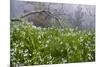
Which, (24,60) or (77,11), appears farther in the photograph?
(77,11)

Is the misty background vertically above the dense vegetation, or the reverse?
the misty background

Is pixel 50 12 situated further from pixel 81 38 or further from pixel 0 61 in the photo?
pixel 0 61

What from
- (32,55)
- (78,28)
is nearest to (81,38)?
(78,28)

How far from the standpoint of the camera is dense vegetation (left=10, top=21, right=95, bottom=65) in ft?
6.85

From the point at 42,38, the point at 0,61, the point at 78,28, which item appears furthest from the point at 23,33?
the point at 78,28

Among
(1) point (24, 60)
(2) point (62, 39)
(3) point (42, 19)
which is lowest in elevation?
(1) point (24, 60)

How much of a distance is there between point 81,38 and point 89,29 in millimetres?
153

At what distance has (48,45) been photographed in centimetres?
219

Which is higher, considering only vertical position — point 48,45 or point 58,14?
point 58,14

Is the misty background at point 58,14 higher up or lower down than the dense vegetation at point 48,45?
higher up

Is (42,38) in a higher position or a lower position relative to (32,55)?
higher

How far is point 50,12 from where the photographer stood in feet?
7.18

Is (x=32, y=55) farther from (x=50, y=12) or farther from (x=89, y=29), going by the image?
(x=89, y=29)

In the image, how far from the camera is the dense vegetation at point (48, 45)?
2.09 metres
